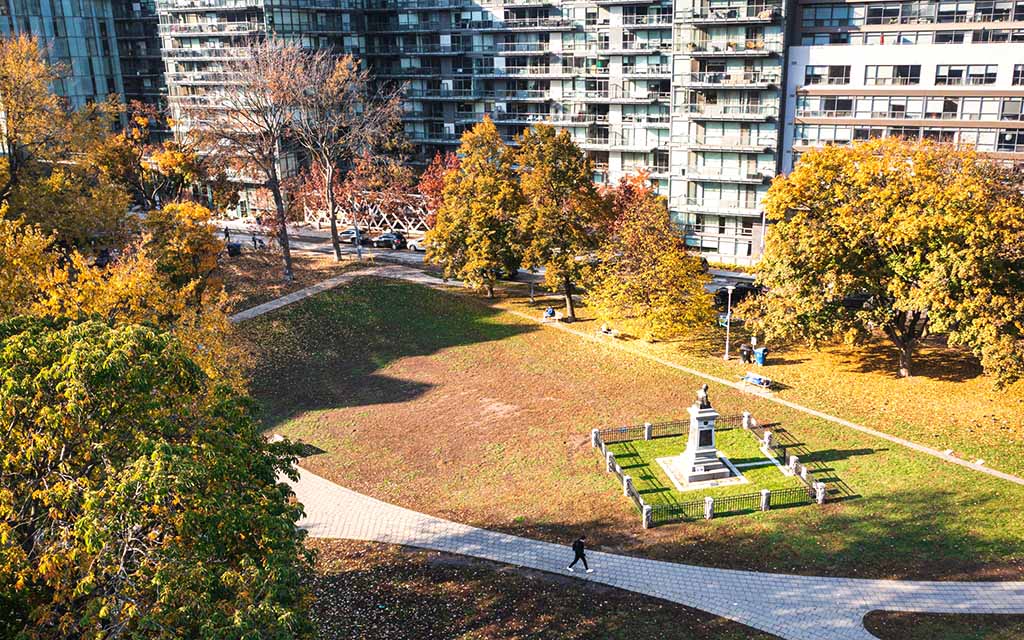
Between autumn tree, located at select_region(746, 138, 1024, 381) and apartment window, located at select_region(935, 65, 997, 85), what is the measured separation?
2022cm

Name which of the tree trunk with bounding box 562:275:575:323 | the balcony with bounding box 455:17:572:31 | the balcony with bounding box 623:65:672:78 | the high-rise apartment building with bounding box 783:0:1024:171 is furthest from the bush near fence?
the balcony with bounding box 455:17:572:31

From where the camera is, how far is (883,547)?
108 ft

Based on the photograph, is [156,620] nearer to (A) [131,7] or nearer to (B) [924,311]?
(B) [924,311]

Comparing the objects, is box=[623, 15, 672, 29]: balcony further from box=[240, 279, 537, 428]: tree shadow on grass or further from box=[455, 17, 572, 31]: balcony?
box=[240, 279, 537, 428]: tree shadow on grass

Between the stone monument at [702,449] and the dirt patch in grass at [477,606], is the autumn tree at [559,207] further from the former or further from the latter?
the dirt patch in grass at [477,606]

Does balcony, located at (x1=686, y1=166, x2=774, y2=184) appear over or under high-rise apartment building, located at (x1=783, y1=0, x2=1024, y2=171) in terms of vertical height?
under

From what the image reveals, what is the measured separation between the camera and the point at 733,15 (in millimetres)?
71625

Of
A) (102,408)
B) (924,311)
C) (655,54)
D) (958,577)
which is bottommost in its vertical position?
(958,577)

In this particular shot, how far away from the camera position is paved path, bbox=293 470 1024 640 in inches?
1146

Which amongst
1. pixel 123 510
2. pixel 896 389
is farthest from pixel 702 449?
pixel 123 510

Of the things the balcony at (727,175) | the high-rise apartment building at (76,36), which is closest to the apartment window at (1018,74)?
the balcony at (727,175)

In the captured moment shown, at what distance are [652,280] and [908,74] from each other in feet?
111

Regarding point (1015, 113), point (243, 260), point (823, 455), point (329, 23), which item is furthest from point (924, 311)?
point (329, 23)

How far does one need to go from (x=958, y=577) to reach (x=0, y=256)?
125 ft
